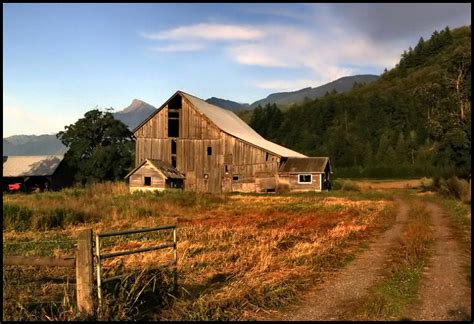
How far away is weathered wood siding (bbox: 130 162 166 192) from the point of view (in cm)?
5044

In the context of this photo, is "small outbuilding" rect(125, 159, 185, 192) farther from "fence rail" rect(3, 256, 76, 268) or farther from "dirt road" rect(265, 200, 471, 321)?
"fence rail" rect(3, 256, 76, 268)

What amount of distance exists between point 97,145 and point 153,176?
1907cm

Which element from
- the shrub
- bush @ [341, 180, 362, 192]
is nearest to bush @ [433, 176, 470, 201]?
bush @ [341, 180, 362, 192]

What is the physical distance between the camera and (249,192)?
52094 millimetres

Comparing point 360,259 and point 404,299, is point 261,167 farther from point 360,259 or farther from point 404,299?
point 404,299

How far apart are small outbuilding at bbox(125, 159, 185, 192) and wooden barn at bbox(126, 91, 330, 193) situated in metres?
0.11

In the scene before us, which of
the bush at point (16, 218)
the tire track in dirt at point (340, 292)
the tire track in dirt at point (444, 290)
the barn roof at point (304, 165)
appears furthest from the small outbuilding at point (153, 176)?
the tire track in dirt at point (444, 290)

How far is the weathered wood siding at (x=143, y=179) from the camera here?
165ft

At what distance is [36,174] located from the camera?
64.7 m

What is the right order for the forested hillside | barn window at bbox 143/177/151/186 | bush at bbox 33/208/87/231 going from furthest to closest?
the forested hillside
barn window at bbox 143/177/151/186
bush at bbox 33/208/87/231

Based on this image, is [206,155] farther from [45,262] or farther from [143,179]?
[45,262]

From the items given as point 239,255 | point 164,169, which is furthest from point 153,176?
point 239,255

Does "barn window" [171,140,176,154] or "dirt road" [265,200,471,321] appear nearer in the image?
"dirt road" [265,200,471,321]

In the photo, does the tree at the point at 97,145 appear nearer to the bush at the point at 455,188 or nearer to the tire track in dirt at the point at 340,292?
the bush at the point at 455,188
